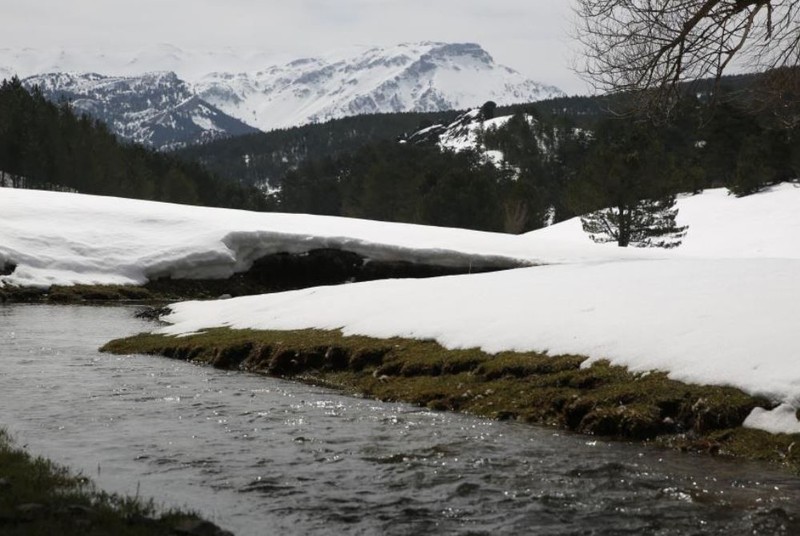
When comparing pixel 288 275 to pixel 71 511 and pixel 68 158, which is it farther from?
pixel 68 158

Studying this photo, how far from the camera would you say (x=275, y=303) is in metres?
Result: 28.2

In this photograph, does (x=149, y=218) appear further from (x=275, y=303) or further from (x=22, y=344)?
(x=22, y=344)

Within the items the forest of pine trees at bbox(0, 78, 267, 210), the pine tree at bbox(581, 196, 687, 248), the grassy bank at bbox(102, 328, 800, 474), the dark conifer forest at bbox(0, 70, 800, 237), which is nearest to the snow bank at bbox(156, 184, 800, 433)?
the grassy bank at bbox(102, 328, 800, 474)

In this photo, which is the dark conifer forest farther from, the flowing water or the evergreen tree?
the flowing water

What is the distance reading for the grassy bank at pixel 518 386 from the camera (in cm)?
1199

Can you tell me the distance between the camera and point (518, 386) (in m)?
14.9

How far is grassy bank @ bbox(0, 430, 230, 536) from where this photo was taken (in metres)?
7.46

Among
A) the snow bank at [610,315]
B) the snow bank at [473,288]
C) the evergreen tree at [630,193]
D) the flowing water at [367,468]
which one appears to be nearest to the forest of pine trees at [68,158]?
the snow bank at [473,288]

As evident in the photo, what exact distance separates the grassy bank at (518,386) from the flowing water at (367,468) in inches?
23.8

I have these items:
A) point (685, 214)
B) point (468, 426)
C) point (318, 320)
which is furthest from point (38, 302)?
point (685, 214)

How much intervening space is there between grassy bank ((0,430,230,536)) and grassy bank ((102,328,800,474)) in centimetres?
695

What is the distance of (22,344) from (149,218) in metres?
29.9

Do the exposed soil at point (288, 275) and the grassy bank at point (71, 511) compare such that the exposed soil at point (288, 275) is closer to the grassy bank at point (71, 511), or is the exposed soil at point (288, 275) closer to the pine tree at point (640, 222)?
the pine tree at point (640, 222)

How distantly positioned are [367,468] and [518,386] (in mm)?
4955
